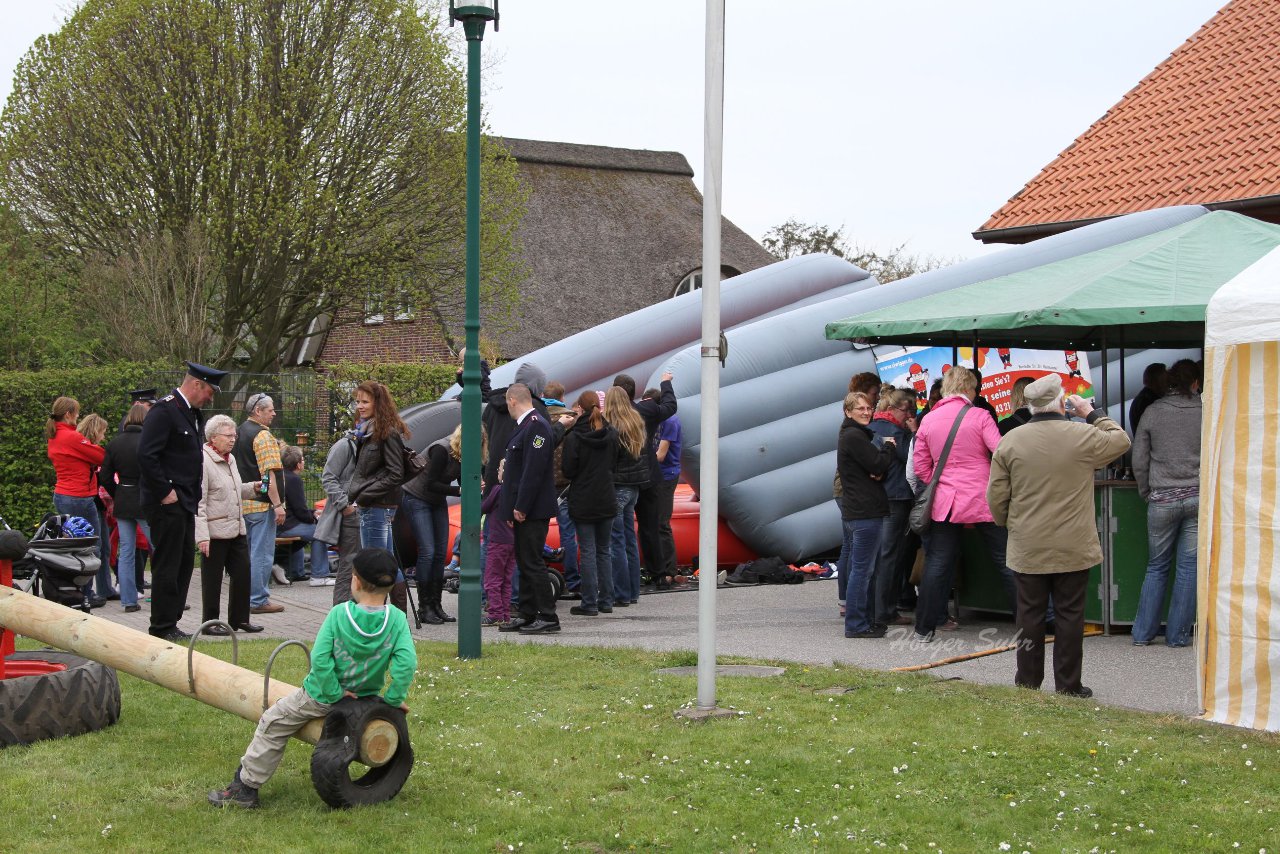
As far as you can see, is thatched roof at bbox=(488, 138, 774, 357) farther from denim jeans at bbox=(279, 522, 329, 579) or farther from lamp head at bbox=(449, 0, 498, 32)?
lamp head at bbox=(449, 0, 498, 32)

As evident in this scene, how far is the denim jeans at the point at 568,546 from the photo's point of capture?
501 inches

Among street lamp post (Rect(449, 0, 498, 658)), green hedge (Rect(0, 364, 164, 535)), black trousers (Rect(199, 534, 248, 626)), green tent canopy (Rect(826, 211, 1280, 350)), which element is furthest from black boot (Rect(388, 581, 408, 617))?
green hedge (Rect(0, 364, 164, 535))

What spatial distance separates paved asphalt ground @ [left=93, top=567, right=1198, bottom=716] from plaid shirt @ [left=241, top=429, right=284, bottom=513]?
3.11ft

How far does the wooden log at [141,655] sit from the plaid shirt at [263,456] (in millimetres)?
4687

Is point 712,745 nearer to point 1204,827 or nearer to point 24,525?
point 1204,827

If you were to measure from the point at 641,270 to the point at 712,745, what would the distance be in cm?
3102

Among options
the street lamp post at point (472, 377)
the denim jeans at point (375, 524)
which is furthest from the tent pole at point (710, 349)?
the denim jeans at point (375, 524)

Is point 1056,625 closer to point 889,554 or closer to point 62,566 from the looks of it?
point 889,554

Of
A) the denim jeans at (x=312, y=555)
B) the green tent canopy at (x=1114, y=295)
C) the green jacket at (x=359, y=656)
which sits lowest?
the denim jeans at (x=312, y=555)

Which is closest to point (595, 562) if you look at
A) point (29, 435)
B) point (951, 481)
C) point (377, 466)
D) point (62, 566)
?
point (377, 466)

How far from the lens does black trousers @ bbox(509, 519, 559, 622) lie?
1051 cm

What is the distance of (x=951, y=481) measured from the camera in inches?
387

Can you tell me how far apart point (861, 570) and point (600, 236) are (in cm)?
2807

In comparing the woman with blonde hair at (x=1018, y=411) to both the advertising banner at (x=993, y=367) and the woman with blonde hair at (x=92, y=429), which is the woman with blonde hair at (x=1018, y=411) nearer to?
the advertising banner at (x=993, y=367)
